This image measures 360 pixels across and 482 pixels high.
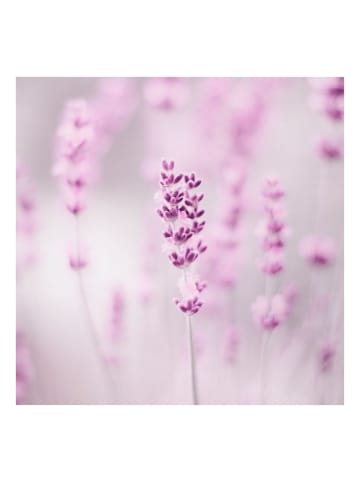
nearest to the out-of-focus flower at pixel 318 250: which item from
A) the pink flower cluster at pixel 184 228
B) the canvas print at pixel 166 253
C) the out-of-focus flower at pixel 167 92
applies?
the canvas print at pixel 166 253

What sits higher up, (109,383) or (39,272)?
(39,272)

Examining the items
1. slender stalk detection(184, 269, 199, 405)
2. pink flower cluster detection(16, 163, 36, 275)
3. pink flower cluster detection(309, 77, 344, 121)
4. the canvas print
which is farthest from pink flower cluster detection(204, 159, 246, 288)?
pink flower cluster detection(16, 163, 36, 275)

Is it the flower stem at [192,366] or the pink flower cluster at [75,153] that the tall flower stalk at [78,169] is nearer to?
the pink flower cluster at [75,153]

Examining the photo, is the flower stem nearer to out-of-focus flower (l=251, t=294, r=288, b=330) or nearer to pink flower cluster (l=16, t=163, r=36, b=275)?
out-of-focus flower (l=251, t=294, r=288, b=330)

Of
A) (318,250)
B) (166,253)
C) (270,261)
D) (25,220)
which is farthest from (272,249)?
(25,220)
